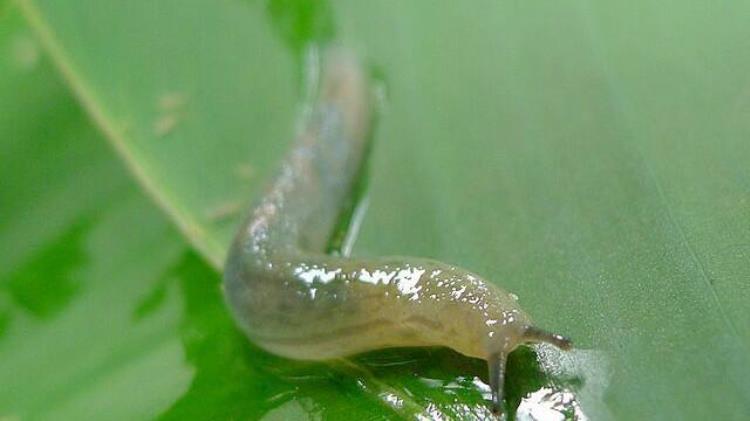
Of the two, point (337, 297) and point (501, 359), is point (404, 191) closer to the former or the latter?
point (337, 297)

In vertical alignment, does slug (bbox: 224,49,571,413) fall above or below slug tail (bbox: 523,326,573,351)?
above

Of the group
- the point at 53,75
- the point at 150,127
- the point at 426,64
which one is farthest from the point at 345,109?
the point at 53,75

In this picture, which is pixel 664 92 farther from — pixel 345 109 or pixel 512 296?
pixel 345 109

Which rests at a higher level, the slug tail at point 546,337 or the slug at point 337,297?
the slug at point 337,297

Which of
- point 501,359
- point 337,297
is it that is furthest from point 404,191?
point 501,359
